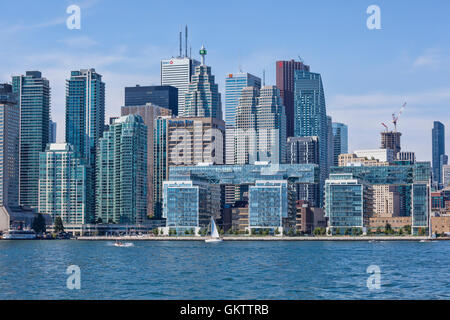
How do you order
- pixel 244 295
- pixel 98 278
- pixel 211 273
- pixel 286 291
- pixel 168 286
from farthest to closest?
1. pixel 211 273
2. pixel 98 278
3. pixel 168 286
4. pixel 286 291
5. pixel 244 295

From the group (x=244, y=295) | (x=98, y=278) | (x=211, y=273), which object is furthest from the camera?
(x=211, y=273)

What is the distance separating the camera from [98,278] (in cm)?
7575
